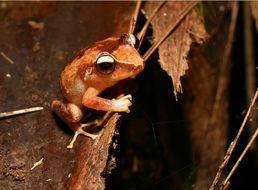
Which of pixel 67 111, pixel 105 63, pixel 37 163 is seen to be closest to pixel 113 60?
pixel 105 63

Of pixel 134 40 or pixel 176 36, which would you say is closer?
pixel 134 40

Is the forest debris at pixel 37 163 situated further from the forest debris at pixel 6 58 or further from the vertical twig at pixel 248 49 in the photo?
the vertical twig at pixel 248 49

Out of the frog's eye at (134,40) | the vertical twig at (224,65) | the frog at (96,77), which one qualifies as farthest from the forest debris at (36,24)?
the vertical twig at (224,65)

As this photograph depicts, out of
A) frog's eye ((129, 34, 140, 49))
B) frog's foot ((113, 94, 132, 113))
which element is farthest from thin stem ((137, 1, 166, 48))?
frog's foot ((113, 94, 132, 113))

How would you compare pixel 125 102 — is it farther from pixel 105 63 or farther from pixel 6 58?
pixel 6 58

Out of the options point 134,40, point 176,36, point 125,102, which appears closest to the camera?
Result: point 125,102

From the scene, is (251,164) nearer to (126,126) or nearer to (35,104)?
(126,126)

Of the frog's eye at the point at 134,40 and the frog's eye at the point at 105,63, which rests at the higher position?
the frog's eye at the point at 134,40
